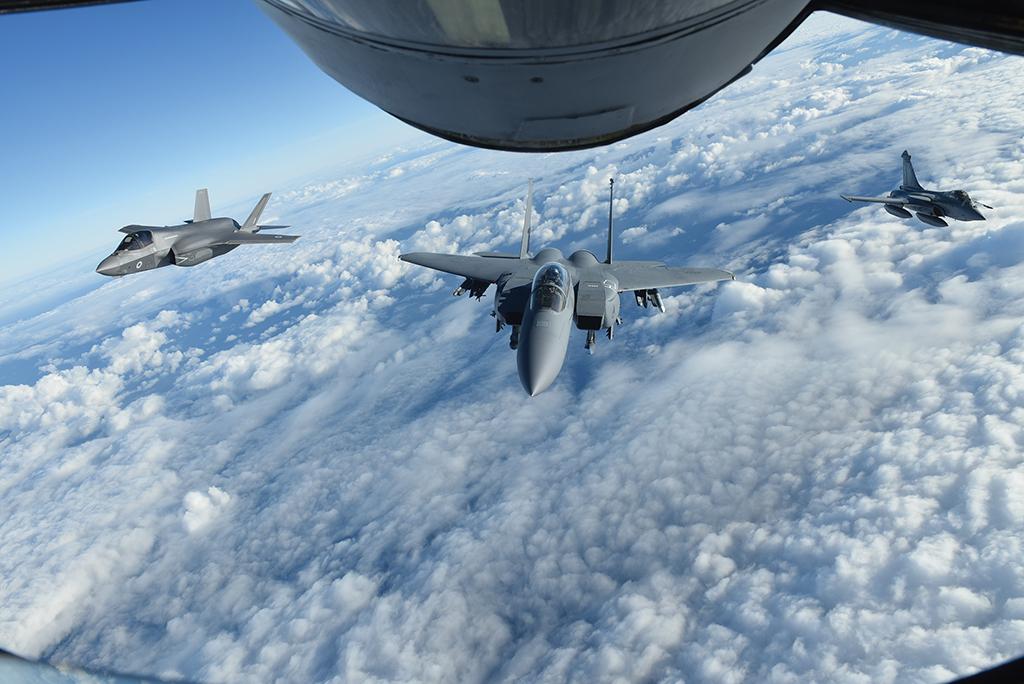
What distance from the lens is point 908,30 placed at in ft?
9.59

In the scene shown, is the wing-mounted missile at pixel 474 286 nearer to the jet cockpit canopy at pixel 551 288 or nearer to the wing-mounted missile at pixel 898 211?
the jet cockpit canopy at pixel 551 288

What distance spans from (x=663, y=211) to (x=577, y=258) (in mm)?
82352

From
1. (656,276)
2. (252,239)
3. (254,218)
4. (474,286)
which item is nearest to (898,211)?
(656,276)

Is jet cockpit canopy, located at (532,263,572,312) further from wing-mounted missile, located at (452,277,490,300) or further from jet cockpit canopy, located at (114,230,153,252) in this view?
jet cockpit canopy, located at (114,230,153,252)

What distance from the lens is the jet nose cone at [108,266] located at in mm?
12203

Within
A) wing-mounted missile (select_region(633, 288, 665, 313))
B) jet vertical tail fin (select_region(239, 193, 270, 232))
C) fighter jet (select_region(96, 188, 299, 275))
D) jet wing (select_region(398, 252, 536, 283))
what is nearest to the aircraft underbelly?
fighter jet (select_region(96, 188, 299, 275))

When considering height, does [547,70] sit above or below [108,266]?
below

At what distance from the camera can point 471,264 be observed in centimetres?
1684

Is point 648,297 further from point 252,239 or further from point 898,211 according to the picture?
point 252,239

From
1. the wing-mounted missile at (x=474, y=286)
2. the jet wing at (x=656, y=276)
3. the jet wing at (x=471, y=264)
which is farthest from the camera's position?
the wing-mounted missile at (x=474, y=286)

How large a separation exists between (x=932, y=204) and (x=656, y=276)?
381 inches

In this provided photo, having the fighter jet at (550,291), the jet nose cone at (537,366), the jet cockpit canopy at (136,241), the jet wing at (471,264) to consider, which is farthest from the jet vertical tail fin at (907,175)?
the jet cockpit canopy at (136,241)

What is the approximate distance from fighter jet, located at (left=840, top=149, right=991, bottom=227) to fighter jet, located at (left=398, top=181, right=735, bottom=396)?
6.83m

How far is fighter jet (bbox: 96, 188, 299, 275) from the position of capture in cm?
1285
